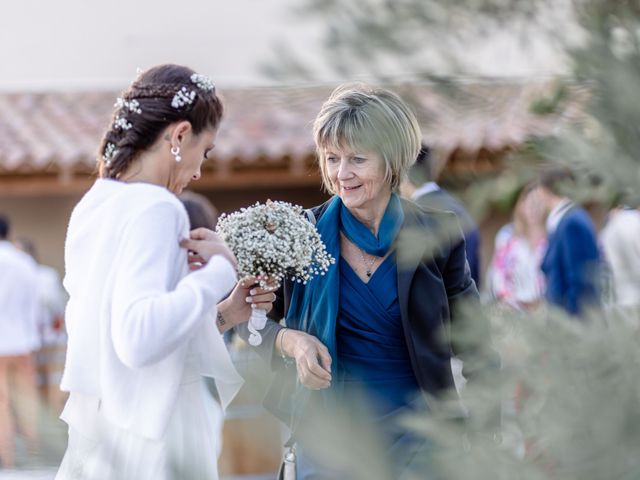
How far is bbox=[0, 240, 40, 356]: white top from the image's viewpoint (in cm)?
809

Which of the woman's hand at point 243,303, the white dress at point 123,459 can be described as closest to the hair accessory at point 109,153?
the woman's hand at point 243,303

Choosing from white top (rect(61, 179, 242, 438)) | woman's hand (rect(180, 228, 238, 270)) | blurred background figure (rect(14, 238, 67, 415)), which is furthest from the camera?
blurred background figure (rect(14, 238, 67, 415))

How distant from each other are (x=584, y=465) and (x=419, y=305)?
73.4 inches

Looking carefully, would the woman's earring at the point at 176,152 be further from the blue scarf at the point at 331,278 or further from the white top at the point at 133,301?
the blue scarf at the point at 331,278

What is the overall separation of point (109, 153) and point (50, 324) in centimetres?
824

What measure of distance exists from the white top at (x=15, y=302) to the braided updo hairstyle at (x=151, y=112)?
599 centimetres

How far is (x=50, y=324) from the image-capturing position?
405 inches

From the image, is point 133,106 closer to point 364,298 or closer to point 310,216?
point 310,216

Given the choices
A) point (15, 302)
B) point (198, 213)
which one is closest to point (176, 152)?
point (198, 213)

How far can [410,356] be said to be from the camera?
108 inches

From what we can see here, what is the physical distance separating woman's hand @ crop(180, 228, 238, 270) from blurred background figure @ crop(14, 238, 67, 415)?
725 cm

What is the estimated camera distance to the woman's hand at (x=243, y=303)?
8.95 ft

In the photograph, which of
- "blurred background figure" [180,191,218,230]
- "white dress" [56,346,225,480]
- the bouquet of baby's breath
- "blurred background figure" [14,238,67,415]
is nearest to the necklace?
the bouquet of baby's breath

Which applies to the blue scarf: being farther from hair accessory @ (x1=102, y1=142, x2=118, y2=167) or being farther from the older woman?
hair accessory @ (x1=102, y1=142, x2=118, y2=167)
